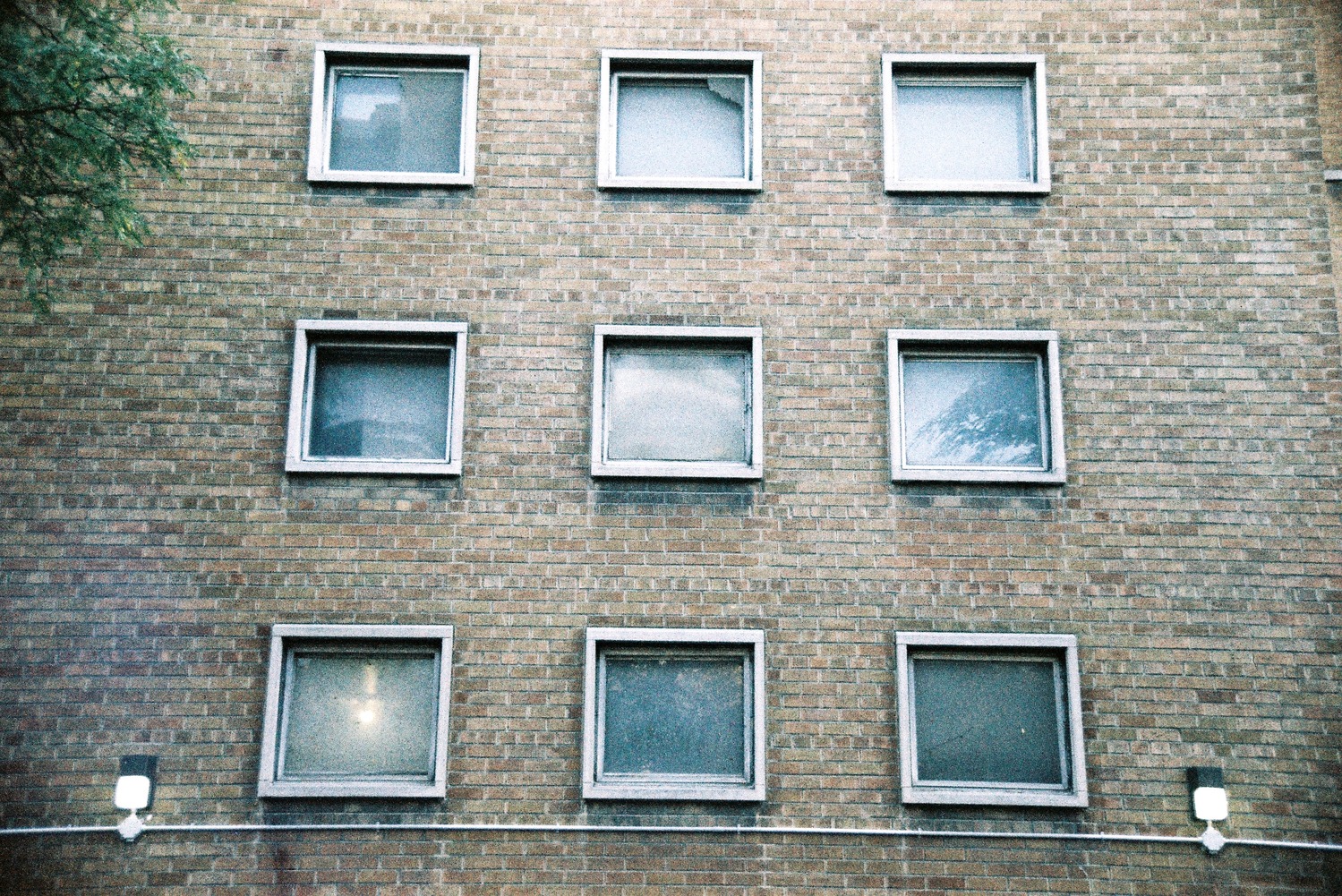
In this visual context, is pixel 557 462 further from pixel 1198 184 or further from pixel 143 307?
pixel 1198 184

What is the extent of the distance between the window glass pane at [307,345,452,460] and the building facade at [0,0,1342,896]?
38mm

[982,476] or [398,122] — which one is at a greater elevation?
[398,122]

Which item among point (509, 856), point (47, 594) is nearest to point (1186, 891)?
point (509, 856)

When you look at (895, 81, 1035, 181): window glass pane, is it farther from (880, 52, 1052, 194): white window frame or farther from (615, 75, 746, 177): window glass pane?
(615, 75, 746, 177): window glass pane

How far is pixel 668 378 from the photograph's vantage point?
11.1 metres

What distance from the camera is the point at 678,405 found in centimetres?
1099

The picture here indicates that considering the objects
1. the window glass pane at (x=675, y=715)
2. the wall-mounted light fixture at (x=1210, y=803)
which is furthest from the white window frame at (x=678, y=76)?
the wall-mounted light fixture at (x=1210, y=803)

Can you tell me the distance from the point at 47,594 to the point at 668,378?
6112mm

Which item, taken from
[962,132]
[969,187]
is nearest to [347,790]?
[969,187]

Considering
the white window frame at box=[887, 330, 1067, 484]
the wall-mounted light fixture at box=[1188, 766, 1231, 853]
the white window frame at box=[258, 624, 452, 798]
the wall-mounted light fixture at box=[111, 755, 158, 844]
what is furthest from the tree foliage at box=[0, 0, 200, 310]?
the wall-mounted light fixture at box=[1188, 766, 1231, 853]

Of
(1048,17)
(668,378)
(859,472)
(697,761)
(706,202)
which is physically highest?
(1048,17)

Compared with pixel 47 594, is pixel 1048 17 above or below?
above

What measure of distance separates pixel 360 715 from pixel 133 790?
195 cm

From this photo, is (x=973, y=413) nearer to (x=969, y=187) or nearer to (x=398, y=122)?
(x=969, y=187)
